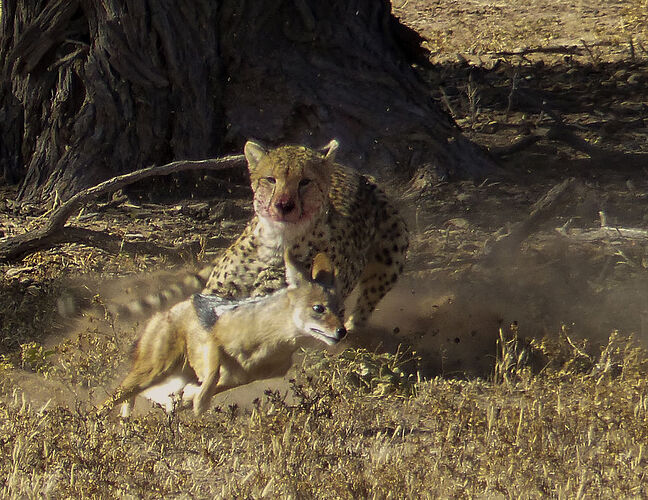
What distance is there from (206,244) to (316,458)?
143 inches

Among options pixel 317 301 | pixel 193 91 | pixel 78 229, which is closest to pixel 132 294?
pixel 78 229

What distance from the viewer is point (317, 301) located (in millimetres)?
5184

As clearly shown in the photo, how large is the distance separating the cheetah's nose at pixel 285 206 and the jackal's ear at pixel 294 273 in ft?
1.48

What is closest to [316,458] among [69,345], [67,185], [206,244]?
[69,345]

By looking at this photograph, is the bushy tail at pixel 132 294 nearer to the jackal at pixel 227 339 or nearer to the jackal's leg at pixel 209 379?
the jackal at pixel 227 339

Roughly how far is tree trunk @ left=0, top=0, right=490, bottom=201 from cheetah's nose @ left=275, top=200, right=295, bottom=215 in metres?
2.78

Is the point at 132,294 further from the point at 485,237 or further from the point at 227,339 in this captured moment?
the point at 485,237

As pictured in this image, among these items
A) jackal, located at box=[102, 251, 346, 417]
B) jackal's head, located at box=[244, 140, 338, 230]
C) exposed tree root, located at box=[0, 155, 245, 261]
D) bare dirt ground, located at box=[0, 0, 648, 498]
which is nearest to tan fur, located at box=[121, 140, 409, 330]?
jackal's head, located at box=[244, 140, 338, 230]

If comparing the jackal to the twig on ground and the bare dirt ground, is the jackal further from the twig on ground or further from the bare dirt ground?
the twig on ground

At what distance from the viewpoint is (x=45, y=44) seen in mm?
8258

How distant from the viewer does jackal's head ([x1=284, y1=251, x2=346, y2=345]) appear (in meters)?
5.08

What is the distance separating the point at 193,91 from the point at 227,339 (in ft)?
11.7

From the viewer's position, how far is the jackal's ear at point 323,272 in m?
5.34

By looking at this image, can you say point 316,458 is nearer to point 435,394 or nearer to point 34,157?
point 435,394
